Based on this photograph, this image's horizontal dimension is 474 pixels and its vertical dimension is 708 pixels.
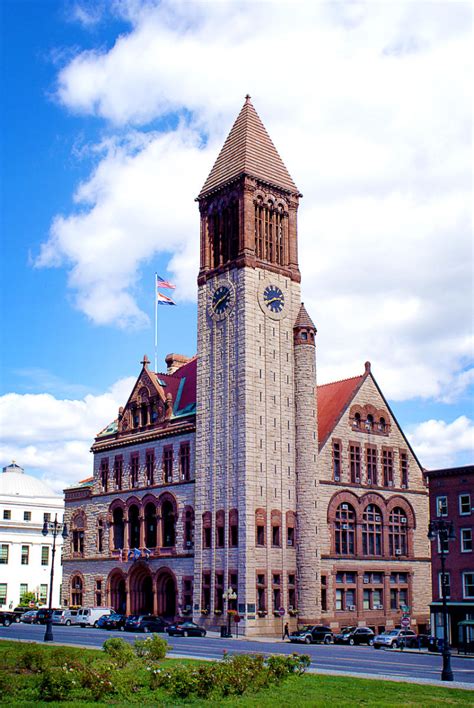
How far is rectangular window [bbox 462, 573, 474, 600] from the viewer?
65375mm

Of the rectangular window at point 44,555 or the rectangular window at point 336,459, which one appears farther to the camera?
the rectangular window at point 44,555

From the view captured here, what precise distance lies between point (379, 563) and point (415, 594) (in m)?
5.46

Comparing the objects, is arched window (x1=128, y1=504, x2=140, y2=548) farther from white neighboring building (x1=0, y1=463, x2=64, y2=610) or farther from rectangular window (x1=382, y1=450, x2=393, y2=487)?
white neighboring building (x1=0, y1=463, x2=64, y2=610)

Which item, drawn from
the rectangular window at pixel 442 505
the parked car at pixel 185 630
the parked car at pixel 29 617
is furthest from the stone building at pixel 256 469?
the rectangular window at pixel 442 505

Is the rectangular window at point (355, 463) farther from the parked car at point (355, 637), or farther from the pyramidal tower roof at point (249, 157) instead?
the pyramidal tower roof at point (249, 157)

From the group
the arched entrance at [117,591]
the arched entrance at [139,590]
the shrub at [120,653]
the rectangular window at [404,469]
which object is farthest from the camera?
the arched entrance at [117,591]

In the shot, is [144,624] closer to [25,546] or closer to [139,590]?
[139,590]

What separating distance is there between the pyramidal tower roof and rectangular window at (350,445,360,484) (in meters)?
24.6

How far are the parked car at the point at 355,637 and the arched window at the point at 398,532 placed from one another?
16063 mm

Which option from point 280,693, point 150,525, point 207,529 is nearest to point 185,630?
point 207,529

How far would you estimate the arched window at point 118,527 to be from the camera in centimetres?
8662

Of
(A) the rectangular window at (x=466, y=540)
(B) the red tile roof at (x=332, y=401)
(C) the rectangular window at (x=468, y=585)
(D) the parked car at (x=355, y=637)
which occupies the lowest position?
(D) the parked car at (x=355, y=637)

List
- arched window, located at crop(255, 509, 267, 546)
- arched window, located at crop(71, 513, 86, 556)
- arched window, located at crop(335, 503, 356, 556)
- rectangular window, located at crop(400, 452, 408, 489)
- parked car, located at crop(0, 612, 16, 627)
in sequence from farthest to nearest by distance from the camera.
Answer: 1. arched window, located at crop(71, 513, 86, 556)
2. rectangular window, located at crop(400, 452, 408, 489)
3. arched window, located at crop(335, 503, 356, 556)
4. parked car, located at crop(0, 612, 16, 627)
5. arched window, located at crop(255, 509, 267, 546)

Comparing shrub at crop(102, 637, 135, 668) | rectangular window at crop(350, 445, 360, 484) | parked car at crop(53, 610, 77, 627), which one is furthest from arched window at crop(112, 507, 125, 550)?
shrub at crop(102, 637, 135, 668)
